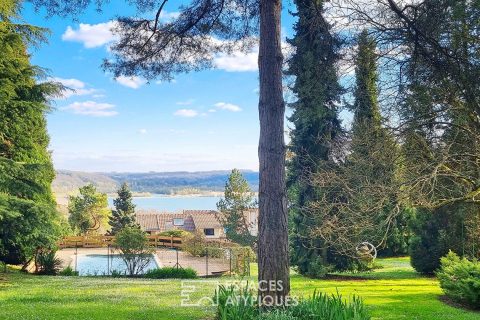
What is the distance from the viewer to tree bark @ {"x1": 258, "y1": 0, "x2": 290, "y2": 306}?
602 cm

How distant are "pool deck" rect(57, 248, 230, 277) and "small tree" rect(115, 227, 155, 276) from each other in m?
2.09

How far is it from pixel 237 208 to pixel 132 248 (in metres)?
15.9

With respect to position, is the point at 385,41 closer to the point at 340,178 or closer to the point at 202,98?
the point at 340,178

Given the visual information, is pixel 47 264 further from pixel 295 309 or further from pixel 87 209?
pixel 87 209

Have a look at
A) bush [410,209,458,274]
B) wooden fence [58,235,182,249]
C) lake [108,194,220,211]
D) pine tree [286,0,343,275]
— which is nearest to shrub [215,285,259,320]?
pine tree [286,0,343,275]

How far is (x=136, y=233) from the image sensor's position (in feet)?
54.3

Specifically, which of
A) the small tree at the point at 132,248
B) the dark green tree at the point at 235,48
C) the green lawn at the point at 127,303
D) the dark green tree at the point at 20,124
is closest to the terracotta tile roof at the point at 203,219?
the small tree at the point at 132,248

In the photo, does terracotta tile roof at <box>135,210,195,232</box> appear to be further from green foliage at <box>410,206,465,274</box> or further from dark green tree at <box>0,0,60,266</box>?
dark green tree at <box>0,0,60,266</box>

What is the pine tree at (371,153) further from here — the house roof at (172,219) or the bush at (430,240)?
the house roof at (172,219)

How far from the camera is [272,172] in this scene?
240 inches

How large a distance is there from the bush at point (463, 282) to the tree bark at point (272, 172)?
555cm

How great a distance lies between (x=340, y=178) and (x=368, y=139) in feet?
4.84

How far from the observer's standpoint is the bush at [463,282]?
939 cm

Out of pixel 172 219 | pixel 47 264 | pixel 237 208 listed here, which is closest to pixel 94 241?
pixel 237 208
